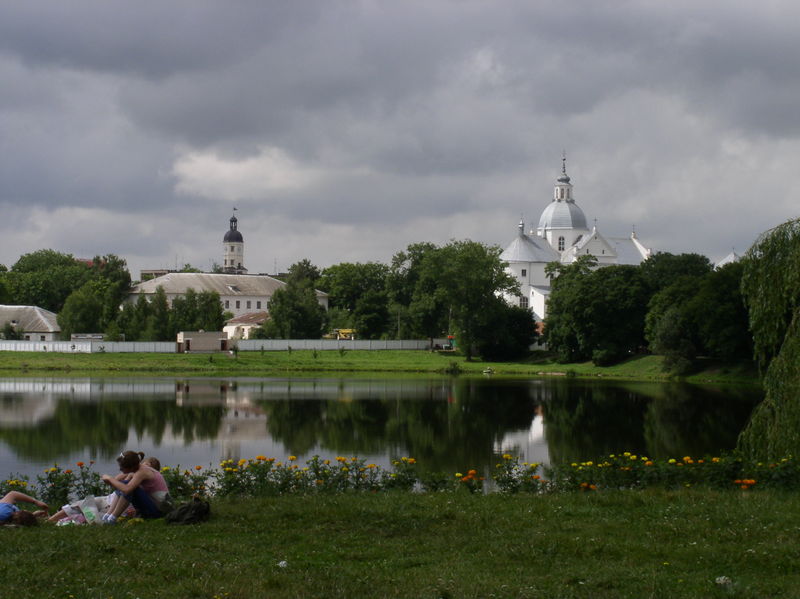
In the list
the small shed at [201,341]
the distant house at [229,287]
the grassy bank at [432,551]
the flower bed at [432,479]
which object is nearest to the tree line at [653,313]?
the small shed at [201,341]

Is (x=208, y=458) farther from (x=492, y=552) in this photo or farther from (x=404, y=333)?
(x=404, y=333)

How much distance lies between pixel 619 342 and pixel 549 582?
6077cm

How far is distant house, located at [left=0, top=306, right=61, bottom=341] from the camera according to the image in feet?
299

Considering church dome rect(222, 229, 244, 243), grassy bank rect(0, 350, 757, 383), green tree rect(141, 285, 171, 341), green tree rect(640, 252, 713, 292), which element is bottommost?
grassy bank rect(0, 350, 757, 383)

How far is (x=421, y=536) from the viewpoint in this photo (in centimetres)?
1084

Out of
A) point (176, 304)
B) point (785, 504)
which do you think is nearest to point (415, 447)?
point (785, 504)

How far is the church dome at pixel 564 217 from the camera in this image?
119562 millimetres

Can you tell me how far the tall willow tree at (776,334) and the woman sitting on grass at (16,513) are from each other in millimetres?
11129

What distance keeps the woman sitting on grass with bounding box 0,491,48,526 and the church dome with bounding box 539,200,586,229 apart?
111217mm

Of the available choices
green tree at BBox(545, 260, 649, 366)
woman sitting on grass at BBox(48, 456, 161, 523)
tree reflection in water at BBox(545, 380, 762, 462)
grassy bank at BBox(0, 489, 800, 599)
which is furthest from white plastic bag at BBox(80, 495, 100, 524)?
green tree at BBox(545, 260, 649, 366)

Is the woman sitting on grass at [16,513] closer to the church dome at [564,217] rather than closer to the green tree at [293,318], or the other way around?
the green tree at [293,318]

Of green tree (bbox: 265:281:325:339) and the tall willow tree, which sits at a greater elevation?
green tree (bbox: 265:281:325:339)

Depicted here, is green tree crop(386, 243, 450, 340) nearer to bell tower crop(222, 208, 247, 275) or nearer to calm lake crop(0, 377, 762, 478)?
calm lake crop(0, 377, 762, 478)

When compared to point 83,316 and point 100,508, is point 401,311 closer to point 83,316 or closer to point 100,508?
point 83,316
